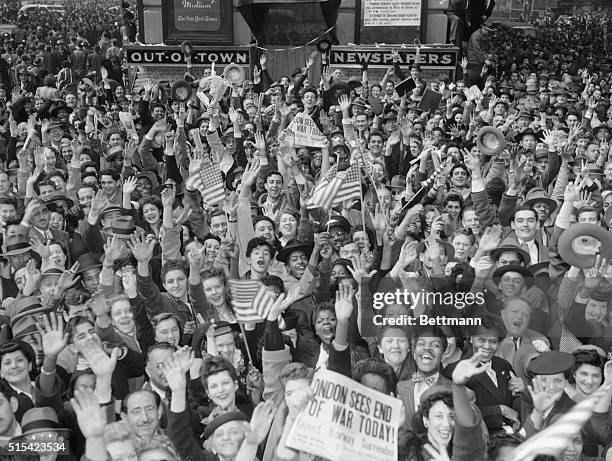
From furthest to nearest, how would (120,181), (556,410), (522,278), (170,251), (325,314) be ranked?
(120,181) → (170,251) → (522,278) → (325,314) → (556,410)

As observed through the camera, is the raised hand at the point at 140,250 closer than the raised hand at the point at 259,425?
No

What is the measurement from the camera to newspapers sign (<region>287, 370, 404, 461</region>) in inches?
156

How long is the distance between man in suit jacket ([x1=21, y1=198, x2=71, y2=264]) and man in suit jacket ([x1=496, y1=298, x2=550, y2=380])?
4105 millimetres

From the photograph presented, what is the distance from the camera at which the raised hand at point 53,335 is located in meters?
4.51

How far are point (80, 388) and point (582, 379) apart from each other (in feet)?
9.18

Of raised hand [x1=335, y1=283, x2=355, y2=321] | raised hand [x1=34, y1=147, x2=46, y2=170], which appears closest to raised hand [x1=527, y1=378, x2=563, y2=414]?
raised hand [x1=335, y1=283, x2=355, y2=321]

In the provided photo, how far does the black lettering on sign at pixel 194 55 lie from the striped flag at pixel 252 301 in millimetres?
15543

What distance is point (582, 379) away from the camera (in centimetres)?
446

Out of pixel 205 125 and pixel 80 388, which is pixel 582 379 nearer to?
pixel 80 388

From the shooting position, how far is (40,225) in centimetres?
757

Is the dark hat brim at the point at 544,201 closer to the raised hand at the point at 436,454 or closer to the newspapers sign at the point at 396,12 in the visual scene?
the raised hand at the point at 436,454

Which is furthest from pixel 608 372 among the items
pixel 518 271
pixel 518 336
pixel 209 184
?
pixel 209 184

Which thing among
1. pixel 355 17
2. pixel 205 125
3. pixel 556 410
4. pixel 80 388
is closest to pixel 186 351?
pixel 80 388

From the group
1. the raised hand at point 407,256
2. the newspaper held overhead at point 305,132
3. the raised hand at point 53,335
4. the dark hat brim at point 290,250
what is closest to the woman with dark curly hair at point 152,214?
the dark hat brim at point 290,250
